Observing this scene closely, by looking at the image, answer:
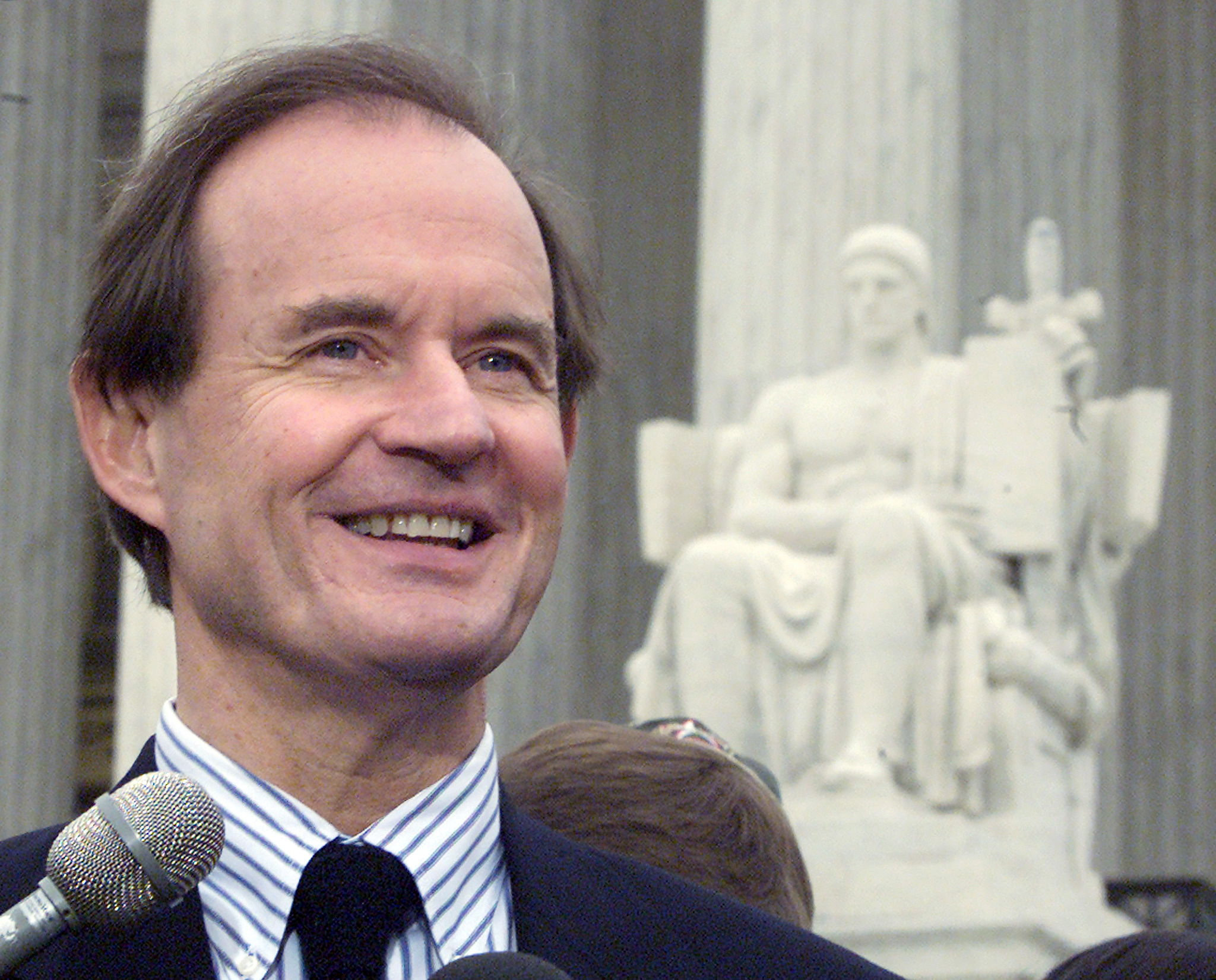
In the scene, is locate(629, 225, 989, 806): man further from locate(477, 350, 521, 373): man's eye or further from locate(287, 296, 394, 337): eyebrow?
locate(287, 296, 394, 337): eyebrow

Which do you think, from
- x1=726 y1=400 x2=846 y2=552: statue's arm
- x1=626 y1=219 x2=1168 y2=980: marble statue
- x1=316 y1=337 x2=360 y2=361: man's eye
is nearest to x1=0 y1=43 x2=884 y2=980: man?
x1=316 y1=337 x2=360 y2=361: man's eye

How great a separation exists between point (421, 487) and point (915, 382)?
10378mm

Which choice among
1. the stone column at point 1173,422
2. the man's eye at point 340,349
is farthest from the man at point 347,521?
the stone column at point 1173,422

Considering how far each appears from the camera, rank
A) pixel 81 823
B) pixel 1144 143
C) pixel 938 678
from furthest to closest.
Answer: pixel 1144 143, pixel 938 678, pixel 81 823

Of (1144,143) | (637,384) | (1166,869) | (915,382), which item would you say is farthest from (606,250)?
(915,382)

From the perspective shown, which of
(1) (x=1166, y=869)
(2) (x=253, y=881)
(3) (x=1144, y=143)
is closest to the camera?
(2) (x=253, y=881)

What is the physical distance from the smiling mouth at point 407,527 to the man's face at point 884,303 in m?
10.3

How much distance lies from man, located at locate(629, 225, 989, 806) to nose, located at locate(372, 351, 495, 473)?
9403 millimetres

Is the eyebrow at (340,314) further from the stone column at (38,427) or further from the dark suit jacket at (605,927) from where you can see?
the stone column at (38,427)

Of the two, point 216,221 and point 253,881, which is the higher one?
point 216,221

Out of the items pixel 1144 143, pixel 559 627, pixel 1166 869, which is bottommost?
pixel 1166 869

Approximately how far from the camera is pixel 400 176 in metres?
2.63

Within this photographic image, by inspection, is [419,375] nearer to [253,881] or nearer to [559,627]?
[253,881]

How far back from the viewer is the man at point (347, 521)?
2.44 m
